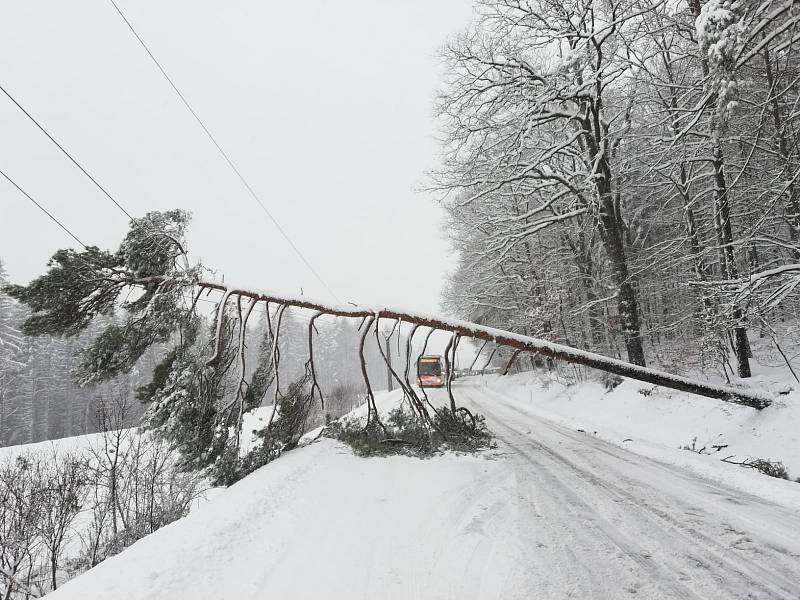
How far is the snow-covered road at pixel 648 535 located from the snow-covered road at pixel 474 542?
0.01 metres

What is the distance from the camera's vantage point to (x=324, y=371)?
64938 mm

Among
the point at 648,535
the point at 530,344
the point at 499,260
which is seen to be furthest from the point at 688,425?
the point at 499,260

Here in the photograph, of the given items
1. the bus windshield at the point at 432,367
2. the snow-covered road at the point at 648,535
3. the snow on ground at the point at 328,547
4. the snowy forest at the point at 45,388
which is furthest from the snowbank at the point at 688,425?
the snowy forest at the point at 45,388

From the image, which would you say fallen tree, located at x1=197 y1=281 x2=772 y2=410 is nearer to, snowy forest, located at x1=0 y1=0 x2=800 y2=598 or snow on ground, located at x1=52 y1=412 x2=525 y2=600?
snowy forest, located at x1=0 y1=0 x2=800 y2=598

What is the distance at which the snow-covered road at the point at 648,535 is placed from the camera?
271 cm

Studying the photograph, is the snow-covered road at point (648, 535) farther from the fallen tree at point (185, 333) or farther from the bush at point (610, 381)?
the bush at point (610, 381)

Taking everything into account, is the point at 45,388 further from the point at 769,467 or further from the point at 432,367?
the point at 769,467

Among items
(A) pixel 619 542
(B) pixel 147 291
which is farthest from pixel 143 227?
(A) pixel 619 542

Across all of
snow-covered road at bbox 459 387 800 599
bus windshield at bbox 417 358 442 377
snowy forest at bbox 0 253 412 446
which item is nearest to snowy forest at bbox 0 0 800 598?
snow-covered road at bbox 459 387 800 599

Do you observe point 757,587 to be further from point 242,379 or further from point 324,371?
point 324,371

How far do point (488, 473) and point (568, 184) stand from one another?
8671 millimetres

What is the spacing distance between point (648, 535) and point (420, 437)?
4649 mm

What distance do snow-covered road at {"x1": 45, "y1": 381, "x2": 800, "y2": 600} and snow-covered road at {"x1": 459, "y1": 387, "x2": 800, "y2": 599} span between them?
0.05ft

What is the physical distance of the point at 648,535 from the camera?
3486 mm
